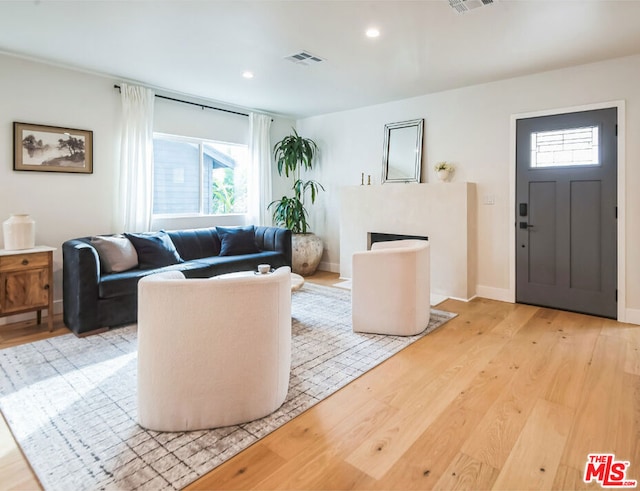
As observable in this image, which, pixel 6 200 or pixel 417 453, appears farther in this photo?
pixel 6 200

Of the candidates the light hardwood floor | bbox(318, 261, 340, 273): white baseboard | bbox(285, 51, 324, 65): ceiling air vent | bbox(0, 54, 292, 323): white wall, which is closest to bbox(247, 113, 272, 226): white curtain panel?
bbox(318, 261, 340, 273): white baseboard

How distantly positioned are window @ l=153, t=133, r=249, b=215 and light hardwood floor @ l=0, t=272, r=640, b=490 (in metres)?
2.49

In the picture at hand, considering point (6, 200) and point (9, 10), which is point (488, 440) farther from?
point (6, 200)

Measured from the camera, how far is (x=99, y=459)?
177 centimetres

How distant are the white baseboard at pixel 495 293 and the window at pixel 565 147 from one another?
4.90ft

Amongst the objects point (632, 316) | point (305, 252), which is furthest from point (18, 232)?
point (632, 316)

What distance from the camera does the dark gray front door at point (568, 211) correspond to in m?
3.88

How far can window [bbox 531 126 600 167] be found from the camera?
12.9ft

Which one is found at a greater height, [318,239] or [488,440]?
[318,239]

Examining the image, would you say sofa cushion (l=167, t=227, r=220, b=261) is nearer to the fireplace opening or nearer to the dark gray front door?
the fireplace opening

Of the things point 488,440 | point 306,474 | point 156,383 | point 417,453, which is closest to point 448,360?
point 488,440

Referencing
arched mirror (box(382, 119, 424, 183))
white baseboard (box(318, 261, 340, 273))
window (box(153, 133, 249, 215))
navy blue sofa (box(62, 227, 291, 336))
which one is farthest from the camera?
white baseboard (box(318, 261, 340, 273))

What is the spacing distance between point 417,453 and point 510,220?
345 cm

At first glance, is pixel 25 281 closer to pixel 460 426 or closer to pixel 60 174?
pixel 60 174
